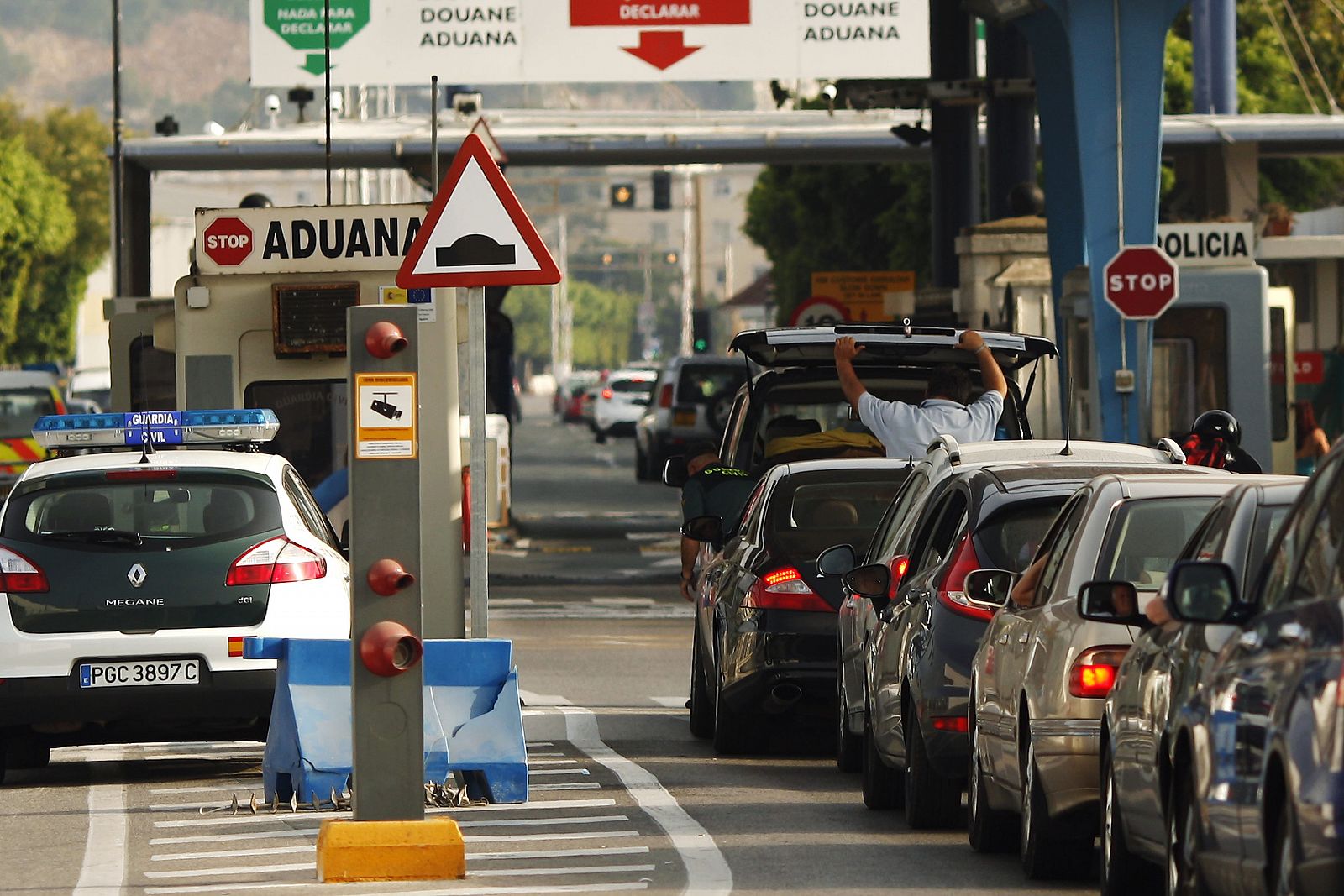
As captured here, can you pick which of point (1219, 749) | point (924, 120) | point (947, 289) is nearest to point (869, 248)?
point (924, 120)

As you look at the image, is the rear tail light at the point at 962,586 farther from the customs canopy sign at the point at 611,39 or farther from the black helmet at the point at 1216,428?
the customs canopy sign at the point at 611,39

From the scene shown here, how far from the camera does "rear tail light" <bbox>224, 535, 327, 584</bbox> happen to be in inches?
480

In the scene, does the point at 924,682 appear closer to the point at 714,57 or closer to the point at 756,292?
the point at 714,57

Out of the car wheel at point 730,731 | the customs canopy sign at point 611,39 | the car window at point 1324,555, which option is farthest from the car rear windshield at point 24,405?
the car window at point 1324,555

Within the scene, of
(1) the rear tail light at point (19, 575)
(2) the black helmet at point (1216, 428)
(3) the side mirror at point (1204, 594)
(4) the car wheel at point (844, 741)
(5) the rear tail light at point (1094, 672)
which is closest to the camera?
(3) the side mirror at point (1204, 594)

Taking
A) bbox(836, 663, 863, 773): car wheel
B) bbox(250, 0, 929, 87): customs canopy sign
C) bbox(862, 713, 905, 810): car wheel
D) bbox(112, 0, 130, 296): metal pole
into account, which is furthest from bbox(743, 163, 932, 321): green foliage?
bbox(862, 713, 905, 810): car wheel

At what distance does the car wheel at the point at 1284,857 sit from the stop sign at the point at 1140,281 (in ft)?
57.6

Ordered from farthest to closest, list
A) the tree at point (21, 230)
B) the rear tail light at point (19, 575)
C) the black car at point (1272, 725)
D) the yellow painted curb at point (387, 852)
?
the tree at point (21, 230) < the rear tail light at point (19, 575) < the yellow painted curb at point (387, 852) < the black car at point (1272, 725)

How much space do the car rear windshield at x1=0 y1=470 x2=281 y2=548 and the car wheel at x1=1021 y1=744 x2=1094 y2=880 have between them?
4.23 metres

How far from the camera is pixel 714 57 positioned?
96.6ft

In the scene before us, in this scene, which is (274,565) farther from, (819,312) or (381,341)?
(819,312)

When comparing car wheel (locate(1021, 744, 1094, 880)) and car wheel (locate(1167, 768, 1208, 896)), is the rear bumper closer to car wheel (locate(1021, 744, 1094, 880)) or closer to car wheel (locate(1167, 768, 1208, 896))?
car wheel (locate(1021, 744, 1094, 880))

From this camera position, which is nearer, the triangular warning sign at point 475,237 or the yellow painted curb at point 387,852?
the yellow painted curb at point 387,852

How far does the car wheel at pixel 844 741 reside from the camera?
501 inches
